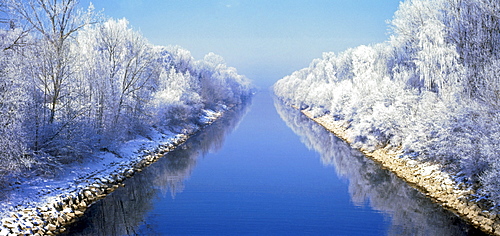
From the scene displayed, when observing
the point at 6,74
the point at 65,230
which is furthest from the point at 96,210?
the point at 6,74

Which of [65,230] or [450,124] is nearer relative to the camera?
[65,230]

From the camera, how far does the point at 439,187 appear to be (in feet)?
62.7

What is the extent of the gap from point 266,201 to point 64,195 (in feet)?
33.9

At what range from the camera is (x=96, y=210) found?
16125 mm

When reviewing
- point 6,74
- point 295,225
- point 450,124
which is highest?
point 6,74

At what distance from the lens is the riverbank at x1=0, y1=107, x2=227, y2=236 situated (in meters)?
12.8

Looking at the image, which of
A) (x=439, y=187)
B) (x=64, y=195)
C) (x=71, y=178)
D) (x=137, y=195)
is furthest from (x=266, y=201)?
(x=71, y=178)

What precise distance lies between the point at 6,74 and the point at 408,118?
25872 millimetres

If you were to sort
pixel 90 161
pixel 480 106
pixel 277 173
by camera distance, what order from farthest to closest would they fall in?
pixel 277 173, pixel 90 161, pixel 480 106

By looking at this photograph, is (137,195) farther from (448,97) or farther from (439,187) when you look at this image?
(448,97)

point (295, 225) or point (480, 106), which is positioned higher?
point (480, 106)

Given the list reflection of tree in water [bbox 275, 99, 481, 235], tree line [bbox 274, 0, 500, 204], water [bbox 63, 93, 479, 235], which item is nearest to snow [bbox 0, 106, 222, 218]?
water [bbox 63, 93, 479, 235]

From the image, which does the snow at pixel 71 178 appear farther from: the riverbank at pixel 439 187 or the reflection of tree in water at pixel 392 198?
the riverbank at pixel 439 187

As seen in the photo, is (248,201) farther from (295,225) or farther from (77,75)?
(77,75)
